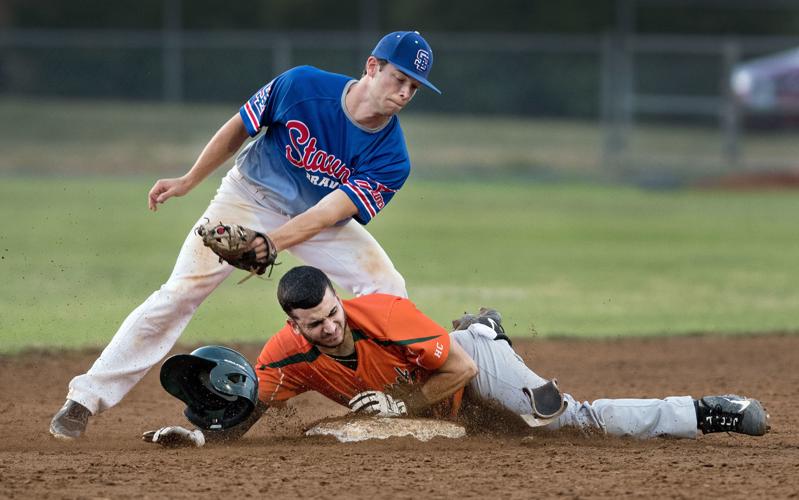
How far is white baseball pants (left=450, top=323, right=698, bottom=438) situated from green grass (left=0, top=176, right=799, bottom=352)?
3.85 meters

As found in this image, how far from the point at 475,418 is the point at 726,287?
23.1 feet

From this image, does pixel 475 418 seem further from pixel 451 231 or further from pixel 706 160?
pixel 706 160

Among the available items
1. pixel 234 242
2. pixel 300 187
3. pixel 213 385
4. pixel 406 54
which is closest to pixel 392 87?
pixel 406 54

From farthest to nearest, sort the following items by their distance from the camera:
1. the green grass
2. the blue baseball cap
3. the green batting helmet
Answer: the green grass, the blue baseball cap, the green batting helmet

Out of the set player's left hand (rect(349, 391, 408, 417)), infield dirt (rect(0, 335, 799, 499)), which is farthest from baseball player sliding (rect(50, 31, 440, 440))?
player's left hand (rect(349, 391, 408, 417))

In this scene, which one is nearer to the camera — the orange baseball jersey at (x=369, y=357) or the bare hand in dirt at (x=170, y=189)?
the orange baseball jersey at (x=369, y=357)

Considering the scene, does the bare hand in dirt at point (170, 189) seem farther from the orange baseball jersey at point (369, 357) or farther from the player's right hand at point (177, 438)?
the player's right hand at point (177, 438)

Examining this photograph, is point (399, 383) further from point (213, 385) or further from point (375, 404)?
point (213, 385)

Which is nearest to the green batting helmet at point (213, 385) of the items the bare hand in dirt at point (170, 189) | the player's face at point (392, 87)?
the bare hand in dirt at point (170, 189)

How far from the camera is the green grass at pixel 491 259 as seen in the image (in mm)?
10570

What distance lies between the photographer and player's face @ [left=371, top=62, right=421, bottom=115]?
603cm

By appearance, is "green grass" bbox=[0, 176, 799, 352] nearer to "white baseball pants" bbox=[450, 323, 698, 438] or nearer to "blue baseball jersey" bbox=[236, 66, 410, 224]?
"blue baseball jersey" bbox=[236, 66, 410, 224]

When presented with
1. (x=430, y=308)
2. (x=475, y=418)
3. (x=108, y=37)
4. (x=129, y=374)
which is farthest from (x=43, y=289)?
(x=108, y=37)

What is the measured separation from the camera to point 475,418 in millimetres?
6133
